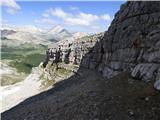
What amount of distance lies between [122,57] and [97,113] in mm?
20839

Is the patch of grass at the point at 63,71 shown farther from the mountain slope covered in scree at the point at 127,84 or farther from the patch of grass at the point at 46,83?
the mountain slope covered in scree at the point at 127,84

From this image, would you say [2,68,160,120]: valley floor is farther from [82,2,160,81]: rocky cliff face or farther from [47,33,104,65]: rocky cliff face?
[47,33,104,65]: rocky cliff face

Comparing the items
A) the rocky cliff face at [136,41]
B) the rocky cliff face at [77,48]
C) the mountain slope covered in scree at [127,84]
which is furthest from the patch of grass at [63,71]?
the mountain slope covered in scree at [127,84]

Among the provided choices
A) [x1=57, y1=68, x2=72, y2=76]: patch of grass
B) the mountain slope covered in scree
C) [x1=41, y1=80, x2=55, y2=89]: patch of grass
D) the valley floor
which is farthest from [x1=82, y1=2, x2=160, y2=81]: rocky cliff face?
[x1=41, y1=80, x2=55, y2=89]: patch of grass

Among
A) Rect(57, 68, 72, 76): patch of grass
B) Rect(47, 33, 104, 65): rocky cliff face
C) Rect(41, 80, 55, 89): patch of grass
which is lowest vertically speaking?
Rect(41, 80, 55, 89): patch of grass

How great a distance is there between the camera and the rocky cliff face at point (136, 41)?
39.2 meters

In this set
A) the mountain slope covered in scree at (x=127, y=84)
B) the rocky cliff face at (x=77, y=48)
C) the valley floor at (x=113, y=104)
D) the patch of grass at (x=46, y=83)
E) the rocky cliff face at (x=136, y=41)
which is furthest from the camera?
the rocky cliff face at (x=77, y=48)

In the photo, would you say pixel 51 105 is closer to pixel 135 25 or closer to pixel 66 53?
pixel 135 25

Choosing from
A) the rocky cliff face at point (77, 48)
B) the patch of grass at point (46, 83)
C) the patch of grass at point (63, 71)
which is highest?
the rocky cliff face at point (77, 48)

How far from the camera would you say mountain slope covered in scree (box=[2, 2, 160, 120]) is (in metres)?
31.5

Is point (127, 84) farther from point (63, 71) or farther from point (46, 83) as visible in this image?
point (63, 71)

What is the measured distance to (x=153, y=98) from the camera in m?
31.6

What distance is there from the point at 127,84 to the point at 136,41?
11.3 meters

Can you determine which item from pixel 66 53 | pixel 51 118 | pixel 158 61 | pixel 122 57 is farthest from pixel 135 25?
pixel 66 53
